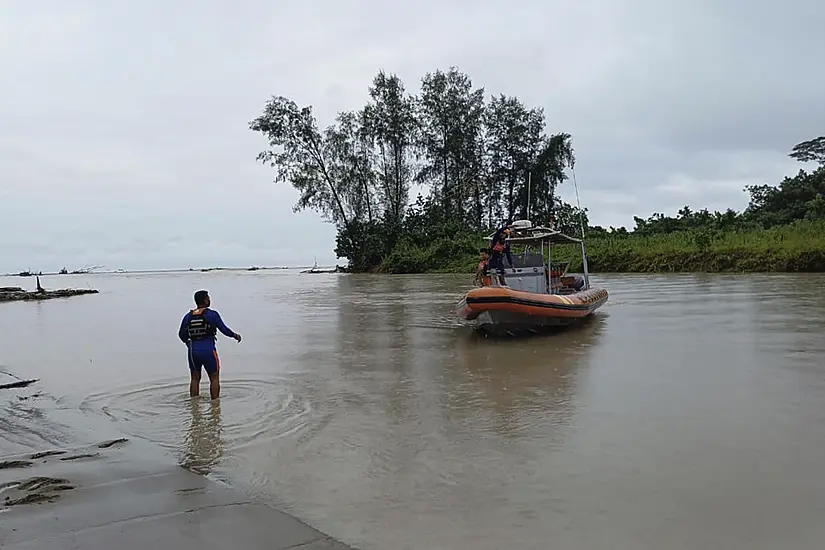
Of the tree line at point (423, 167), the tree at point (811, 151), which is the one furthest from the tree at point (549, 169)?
the tree at point (811, 151)

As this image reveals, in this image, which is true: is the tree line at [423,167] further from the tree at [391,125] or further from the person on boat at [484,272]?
the person on boat at [484,272]

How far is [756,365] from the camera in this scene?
7984mm

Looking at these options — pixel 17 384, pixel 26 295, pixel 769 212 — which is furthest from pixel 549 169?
pixel 17 384

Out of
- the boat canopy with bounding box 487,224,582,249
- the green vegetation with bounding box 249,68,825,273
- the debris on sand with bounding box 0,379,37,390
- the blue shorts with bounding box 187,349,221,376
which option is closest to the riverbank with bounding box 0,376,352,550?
the blue shorts with bounding box 187,349,221,376

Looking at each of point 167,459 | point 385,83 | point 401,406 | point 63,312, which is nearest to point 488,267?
point 401,406

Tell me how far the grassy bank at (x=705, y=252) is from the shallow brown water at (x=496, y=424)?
1355 cm

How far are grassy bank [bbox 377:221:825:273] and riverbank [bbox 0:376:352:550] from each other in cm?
1938

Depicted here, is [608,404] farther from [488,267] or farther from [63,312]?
[63,312]

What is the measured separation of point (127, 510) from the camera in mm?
3842

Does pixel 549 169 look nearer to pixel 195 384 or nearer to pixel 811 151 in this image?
pixel 811 151

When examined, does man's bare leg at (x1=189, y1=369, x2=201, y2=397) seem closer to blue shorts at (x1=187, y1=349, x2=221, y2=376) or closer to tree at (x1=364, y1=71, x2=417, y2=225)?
blue shorts at (x1=187, y1=349, x2=221, y2=376)

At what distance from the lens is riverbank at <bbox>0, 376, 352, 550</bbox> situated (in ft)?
11.2

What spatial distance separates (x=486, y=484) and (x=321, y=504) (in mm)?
994

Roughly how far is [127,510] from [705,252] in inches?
1048
